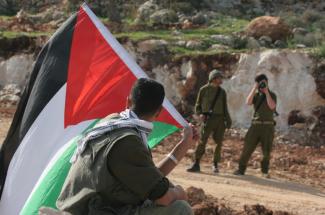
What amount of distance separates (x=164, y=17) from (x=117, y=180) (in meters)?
17.5

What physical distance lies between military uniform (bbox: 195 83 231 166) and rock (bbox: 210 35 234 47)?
21.9 ft

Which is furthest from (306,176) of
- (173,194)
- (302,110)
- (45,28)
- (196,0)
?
(196,0)

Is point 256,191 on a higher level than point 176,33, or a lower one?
lower

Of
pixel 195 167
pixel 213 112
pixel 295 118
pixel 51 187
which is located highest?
pixel 51 187

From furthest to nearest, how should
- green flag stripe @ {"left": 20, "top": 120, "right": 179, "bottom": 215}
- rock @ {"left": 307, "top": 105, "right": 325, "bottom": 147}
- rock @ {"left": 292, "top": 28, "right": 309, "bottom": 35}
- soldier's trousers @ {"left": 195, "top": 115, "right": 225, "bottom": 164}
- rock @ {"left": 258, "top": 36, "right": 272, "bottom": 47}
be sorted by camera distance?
rock @ {"left": 292, "top": 28, "right": 309, "bottom": 35}
rock @ {"left": 258, "top": 36, "right": 272, "bottom": 47}
rock @ {"left": 307, "top": 105, "right": 325, "bottom": 147}
soldier's trousers @ {"left": 195, "top": 115, "right": 225, "bottom": 164}
green flag stripe @ {"left": 20, "top": 120, "right": 179, "bottom": 215}

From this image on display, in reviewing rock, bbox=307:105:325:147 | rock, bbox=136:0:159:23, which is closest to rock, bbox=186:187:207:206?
rock, bbox=307:105:325:147

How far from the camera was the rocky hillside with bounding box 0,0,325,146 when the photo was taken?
14.2 metres

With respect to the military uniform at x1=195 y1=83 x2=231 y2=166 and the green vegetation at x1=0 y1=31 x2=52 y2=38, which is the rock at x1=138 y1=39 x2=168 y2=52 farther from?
the military uniform at x1=195 y1=83 x2=231 y2=166

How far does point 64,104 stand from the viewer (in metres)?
5.12

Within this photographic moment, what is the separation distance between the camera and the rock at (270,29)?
55.6 feet

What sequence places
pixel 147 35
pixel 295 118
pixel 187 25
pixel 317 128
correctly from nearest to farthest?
pixel 317 128
pixel 295 118
pixel 147 35
pixel 187 25

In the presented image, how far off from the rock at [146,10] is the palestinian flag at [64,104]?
15732mm

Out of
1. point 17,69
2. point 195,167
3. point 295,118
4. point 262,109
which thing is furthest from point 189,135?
point 17,69

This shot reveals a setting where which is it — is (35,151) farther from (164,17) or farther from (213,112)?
(164,17)
